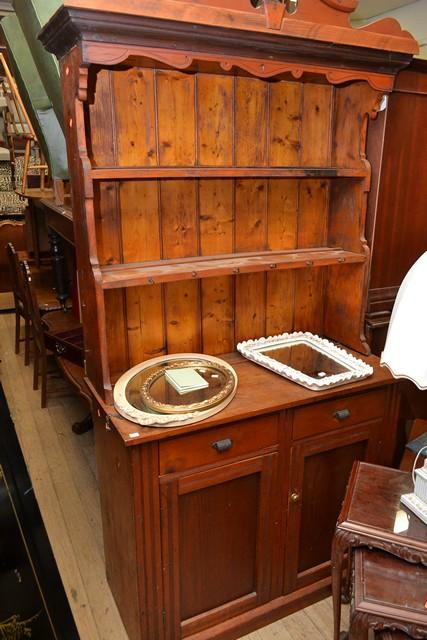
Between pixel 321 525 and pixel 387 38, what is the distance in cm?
168

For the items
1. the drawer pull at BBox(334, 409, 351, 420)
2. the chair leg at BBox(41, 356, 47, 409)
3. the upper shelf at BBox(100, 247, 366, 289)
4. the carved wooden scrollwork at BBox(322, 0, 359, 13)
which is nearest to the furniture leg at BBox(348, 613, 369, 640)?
the drawer pull at BBox(334, 409, 351, 420)

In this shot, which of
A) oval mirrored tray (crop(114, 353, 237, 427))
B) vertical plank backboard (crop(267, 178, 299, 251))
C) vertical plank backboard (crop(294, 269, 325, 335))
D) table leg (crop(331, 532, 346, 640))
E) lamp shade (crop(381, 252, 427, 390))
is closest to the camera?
lamp shade (crop(381, 252, 427, 390))

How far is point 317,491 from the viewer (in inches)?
73.0

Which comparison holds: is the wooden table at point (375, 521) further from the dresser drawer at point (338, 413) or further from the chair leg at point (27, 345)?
the chair leg at point (27, 345)

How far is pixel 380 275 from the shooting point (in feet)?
7.31

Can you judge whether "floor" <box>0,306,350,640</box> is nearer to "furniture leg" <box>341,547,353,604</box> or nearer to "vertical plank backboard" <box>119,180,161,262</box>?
"furniture leg" <box>341,547,353,604</box>

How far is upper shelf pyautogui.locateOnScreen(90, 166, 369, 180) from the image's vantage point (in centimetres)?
147

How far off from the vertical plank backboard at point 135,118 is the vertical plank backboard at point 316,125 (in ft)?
1.94

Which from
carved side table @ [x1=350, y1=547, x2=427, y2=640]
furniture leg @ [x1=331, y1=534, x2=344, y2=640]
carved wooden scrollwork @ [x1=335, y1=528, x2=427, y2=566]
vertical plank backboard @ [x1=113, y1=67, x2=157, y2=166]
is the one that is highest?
vertical plank backboard @ [x1=113, y1=67, x2=157, y2=166]

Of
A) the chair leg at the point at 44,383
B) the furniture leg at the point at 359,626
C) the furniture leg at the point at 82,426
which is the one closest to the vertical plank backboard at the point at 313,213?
the furniture leg at the point at 359,626

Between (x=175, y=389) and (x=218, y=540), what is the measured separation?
0.51 meters

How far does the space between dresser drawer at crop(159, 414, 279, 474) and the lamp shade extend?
21.2 inches

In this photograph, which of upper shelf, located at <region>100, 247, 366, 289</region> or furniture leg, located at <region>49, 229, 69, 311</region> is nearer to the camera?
upper shelf, located at <region>100, 247, 366, 289</region>

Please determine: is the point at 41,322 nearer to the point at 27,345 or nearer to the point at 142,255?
the point at 27,345
